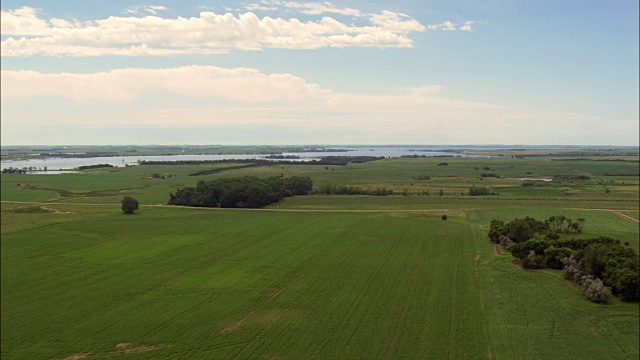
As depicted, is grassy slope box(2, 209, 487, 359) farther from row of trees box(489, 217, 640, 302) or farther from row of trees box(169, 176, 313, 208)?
row of trees box(169, 176, 313, 208)

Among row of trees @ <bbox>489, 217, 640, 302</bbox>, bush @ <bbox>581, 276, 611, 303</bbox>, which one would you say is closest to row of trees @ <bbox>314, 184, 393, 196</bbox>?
row of trees @ <bbox>489, 217, 640, 302</bbox>

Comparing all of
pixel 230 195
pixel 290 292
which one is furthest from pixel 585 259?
pixel 230 195

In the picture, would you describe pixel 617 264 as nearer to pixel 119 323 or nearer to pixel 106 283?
pixel 119 323

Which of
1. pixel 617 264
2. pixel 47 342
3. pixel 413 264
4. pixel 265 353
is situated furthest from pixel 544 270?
pixel 47 342

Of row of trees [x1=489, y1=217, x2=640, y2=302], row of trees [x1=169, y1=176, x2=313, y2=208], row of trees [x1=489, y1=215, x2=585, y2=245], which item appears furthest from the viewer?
row of trees [x1=169, y1=176, x2=313, y2=208]

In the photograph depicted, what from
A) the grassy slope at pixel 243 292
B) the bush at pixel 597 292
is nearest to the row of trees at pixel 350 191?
the grassy slope at pixel 243 292
